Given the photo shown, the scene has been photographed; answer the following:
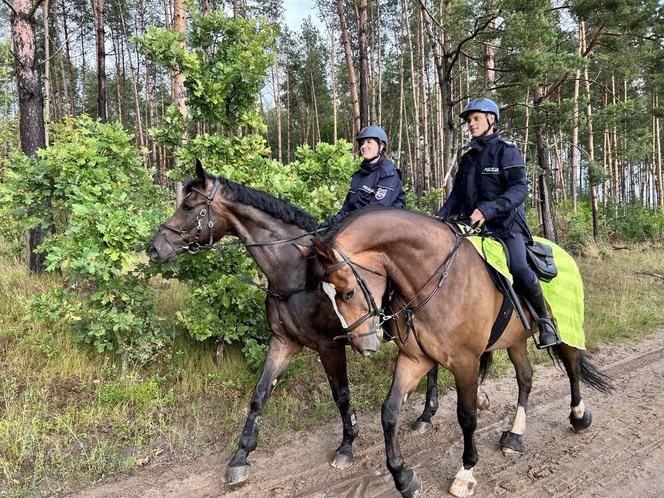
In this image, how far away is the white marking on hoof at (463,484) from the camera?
10.0 feet

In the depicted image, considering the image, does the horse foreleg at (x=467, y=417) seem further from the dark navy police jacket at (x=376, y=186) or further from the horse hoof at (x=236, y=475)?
the dark navy police jacket at (x=376, y=186)

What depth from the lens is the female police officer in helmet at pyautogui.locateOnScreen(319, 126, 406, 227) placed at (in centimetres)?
414

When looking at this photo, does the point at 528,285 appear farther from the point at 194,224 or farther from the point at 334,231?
the point at 194,224

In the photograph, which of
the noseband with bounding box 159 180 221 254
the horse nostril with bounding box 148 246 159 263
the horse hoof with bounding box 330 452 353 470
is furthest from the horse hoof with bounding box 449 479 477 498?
the horse nostril with bounding box 148 246 159 263

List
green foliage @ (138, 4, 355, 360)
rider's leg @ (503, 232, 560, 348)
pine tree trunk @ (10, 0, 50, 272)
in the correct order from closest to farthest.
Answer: rider's leg @ (503, 232, 560, 348)
green foliage @ (138, 4, 355, 360)
pine tree trunk @ (10, 0, 50, 272)

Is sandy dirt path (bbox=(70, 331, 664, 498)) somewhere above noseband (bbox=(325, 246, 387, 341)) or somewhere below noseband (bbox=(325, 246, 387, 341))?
below

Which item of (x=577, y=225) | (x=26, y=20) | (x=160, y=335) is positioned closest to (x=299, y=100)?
(x=577, y=225)

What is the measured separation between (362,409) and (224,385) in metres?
1.52

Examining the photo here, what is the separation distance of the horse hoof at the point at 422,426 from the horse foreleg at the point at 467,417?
0.89 metres

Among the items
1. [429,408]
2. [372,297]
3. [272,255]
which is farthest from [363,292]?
[429,408]

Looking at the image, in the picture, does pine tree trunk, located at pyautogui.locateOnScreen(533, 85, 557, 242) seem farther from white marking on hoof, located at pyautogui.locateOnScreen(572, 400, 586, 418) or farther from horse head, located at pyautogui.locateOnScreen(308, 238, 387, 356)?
horse head, located at pyautogui.locateOnScreen(308, 238, 387, 356)

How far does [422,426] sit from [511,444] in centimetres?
82

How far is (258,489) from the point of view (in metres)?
3.13

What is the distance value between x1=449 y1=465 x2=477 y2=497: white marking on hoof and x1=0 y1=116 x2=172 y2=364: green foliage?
126 inches
